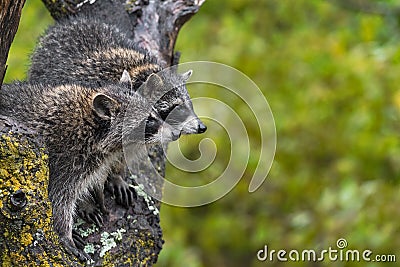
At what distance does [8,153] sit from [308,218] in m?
4.59

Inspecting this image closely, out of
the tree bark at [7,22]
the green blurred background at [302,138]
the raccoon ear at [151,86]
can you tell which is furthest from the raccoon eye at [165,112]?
the green blurred background at [302,138]

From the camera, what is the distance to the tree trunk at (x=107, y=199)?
2930mm

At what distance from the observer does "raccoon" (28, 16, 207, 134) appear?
4.24m

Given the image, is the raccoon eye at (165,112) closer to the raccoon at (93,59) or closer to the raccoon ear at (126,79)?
the raccoon at (93,59)

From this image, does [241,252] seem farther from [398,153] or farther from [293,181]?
[398,153]

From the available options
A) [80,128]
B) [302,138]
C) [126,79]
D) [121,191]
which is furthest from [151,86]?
[302,138]

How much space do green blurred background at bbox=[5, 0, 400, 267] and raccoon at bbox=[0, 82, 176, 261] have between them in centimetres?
217

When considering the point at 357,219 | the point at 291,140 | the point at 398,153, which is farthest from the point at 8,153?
the point at 291,140

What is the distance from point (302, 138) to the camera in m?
8.67

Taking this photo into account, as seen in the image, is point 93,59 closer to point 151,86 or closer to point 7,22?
point 151,86

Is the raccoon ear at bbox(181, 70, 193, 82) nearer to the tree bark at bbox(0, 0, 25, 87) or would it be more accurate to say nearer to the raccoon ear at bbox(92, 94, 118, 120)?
the raccoon ear at bbox(92, 94, 118, 120)

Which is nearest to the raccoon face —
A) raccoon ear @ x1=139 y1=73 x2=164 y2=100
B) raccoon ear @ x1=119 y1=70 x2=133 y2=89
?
raccoon ear @ x1=139 y1=73 x2=164 y2=100

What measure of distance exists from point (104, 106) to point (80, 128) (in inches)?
7.2

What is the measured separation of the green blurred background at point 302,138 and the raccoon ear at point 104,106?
2255mm
